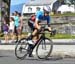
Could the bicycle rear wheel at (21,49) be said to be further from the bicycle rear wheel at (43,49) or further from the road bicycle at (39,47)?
the bicycle rear wheel at (43,49)

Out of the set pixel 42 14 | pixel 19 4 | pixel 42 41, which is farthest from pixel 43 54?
pixel 19 4

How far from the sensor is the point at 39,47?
12.3 m

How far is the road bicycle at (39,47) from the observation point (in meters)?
12.2

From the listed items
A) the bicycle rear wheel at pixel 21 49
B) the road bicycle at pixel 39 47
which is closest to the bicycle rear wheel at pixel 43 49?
the road bicycle at pixel 39 47

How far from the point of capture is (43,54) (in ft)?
40.8

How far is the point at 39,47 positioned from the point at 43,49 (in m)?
0.16

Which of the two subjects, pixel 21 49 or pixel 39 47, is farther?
pixel 21 49

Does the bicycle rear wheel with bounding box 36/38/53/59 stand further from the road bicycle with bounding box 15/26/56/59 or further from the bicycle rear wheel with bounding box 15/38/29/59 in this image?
the bicycle rear wheel with bounding box 15/38/29/59

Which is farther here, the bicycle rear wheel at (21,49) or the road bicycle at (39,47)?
the bicycle rear wheel at (21,49)

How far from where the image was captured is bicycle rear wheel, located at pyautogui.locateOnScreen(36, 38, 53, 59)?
12241 mm

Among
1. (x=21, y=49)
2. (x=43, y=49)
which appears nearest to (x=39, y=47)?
(x=43, y=49)

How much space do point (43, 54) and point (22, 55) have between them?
24.7 inches

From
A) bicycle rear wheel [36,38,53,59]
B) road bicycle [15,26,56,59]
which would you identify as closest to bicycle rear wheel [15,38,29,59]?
road bicycle [15,26,56,59]

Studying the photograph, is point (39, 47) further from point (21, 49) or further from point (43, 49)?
point (21, 49)
